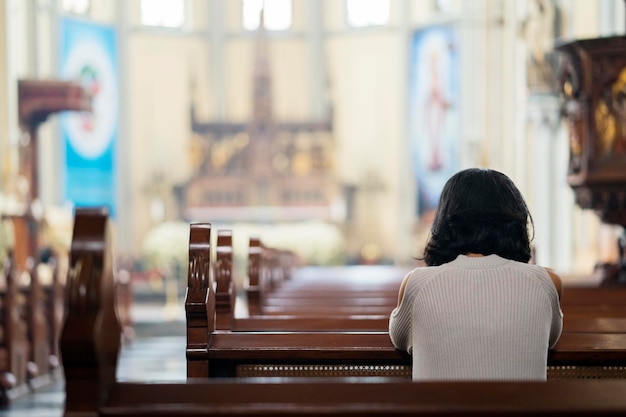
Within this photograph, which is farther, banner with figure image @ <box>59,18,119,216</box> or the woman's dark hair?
banner with figure image @ <box>59,18,119,216</box>

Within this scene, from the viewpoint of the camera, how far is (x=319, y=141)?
20922mm

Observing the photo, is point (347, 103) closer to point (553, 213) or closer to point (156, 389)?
point (553, 213)

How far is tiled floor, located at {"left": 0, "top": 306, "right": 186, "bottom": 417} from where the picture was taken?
25.3ft

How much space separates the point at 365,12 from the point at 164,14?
4.19m

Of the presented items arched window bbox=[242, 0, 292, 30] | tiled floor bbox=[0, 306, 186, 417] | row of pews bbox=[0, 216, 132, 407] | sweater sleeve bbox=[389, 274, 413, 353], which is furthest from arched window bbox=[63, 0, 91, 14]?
sweater sleeve bbox=[389, 274, 413, 353]

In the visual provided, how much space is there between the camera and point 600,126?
757 centimetres

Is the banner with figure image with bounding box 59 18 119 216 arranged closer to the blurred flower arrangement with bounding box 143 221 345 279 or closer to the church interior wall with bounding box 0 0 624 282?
the church interior wall with bounding box 0 0 624 282

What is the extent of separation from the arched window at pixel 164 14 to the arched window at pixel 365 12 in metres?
3.51

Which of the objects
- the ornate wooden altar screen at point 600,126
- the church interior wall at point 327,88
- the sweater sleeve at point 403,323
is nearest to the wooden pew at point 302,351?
the sweater sleeve at point 403,323

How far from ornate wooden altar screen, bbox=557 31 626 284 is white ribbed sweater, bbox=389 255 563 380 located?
198 inches

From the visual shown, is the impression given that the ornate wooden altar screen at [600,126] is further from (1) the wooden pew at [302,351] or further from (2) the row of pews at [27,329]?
(1) the wooden pew at [302,351]

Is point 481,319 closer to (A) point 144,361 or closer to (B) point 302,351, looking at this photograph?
(B) point 302,351

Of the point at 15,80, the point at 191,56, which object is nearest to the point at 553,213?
the point at 15,80

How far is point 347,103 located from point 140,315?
8.01 meters
